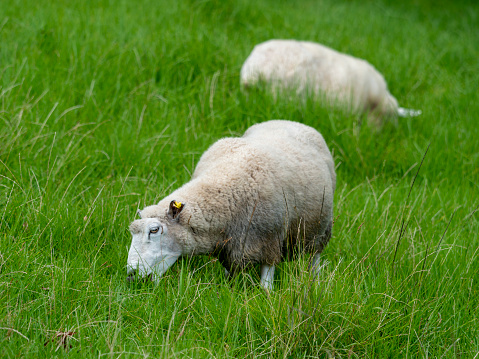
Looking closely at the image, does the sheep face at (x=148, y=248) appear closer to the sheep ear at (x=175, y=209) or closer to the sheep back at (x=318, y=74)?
the sheep ear at (x=175, y=209)

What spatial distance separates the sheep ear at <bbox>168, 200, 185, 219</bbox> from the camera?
9.30ft

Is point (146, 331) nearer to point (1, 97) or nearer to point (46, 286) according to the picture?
point (46, 286)

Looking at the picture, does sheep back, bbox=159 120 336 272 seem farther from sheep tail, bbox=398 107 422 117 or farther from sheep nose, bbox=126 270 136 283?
sheep tail, bbox=398 107 422 117

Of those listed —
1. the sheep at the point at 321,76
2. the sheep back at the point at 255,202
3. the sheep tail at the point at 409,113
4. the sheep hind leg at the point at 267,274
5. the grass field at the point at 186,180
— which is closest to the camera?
the grass field at the point at 186,180

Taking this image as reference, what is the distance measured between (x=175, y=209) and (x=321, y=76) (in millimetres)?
3637

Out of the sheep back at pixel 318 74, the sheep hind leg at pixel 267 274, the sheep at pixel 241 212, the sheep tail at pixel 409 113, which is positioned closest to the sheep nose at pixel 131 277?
the sheep at pixel 241 212

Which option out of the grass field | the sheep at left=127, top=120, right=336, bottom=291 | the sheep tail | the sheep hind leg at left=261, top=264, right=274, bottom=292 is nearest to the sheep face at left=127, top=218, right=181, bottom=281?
the sheep at left=127, top=120, right=336, bottom=291

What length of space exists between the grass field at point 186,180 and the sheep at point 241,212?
15 centimetres

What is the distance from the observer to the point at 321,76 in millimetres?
5949

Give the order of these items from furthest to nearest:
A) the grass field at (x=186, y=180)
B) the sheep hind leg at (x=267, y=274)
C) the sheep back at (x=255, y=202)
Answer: the sheep hind leg at (x=267, y=274) < the sheep back at (x=255, y=202) < the grass field at (x=186, y=180)

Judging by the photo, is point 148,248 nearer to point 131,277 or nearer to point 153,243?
point 153,243

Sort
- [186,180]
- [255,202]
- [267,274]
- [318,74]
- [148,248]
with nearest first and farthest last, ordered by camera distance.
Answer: [148,248] < [255,202] < [267,274] < [186,180] < [318,74]

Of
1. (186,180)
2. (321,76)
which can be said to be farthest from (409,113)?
(186,180)

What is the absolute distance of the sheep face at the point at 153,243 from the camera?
279 centimetres
